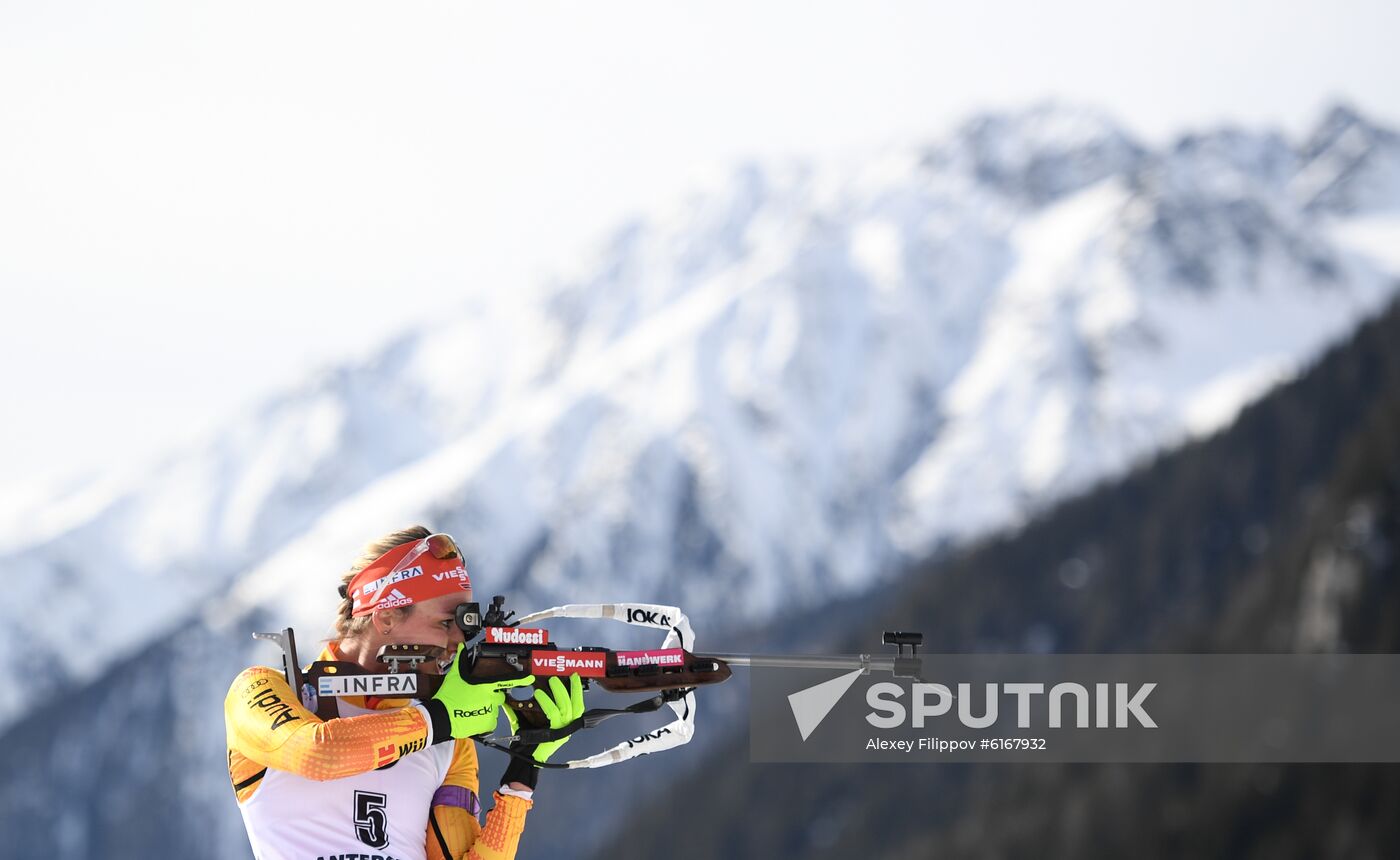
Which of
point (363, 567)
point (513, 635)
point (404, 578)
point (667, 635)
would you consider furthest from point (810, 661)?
point (363, 567)

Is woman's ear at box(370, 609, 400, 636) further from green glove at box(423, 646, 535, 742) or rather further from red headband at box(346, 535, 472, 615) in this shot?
green glove at box(423, 646, 535, 742)

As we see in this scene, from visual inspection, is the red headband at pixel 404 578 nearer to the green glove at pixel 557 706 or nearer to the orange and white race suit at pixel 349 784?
the orange and white race suit at pixel 349 784

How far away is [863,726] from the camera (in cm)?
→ 1211

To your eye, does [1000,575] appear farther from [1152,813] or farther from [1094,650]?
[1152,813]

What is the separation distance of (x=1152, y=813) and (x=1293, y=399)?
317 feet

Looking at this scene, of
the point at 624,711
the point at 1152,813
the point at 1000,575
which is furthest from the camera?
the point at 1000,575

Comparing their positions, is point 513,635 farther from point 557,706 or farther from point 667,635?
point 667,635

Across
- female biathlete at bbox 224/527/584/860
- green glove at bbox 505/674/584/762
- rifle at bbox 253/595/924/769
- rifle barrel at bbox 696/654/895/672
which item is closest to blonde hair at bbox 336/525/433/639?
female biathlete at bbox 224/527/584/860

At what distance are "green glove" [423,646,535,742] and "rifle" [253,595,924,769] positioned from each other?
1.4 inches

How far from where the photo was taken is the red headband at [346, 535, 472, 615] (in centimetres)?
527

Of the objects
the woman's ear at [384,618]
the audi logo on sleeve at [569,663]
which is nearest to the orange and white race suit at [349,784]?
the woman's ear at [384,618]

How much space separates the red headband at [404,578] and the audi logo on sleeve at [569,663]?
383mm

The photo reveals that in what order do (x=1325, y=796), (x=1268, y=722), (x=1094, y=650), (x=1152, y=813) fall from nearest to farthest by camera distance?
1. (x=1325, y=796)
2. (x=1152, y=813)
3. (x=1268, y=722)
4. (x=1094, y=650)

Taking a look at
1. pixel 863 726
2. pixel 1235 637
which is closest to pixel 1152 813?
pixel 1235 637
